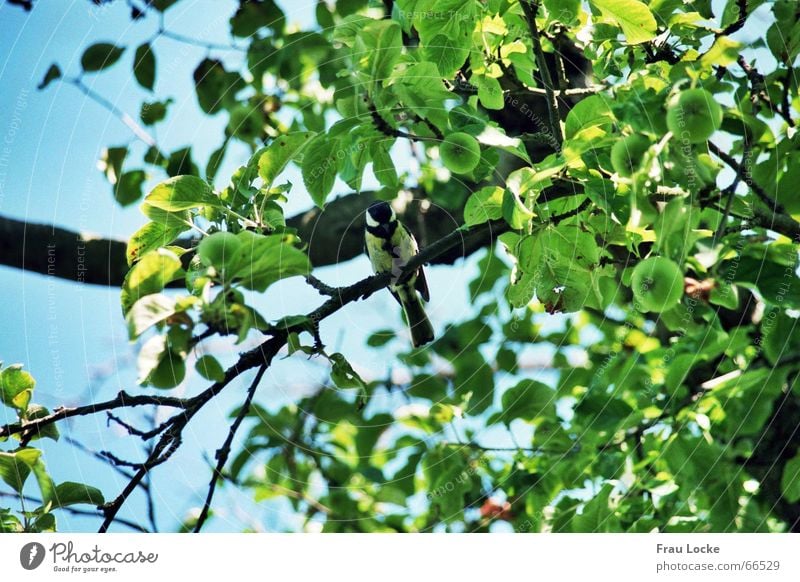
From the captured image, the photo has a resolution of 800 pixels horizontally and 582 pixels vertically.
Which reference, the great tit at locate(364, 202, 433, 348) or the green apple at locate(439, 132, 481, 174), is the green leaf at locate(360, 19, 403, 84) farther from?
the great tit at locate(364, 202, 433, 348)

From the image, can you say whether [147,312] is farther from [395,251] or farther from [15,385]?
[395,251]

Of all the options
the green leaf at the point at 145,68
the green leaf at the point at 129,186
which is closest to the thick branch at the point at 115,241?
the green leaf at the point at 129,186

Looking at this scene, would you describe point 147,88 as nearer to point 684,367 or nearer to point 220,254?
point 220,254

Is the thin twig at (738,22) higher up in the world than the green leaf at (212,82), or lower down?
lower down

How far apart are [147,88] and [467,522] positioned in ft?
3.21

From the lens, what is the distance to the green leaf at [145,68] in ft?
4.14

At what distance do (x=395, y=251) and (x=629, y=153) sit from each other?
0.92 metres

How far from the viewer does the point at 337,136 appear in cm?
72

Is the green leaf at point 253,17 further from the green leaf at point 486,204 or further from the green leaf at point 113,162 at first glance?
the green leaf at point 486,204

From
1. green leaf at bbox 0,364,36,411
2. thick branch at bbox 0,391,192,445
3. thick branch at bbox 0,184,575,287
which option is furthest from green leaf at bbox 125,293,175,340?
thick branch at bbox 0,184,575,287

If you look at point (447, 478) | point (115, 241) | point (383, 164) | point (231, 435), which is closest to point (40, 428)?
point (231, 435)

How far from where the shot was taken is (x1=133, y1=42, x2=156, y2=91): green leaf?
1262 millimetres

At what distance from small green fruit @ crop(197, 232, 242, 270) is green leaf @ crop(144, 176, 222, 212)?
0.15 metres
